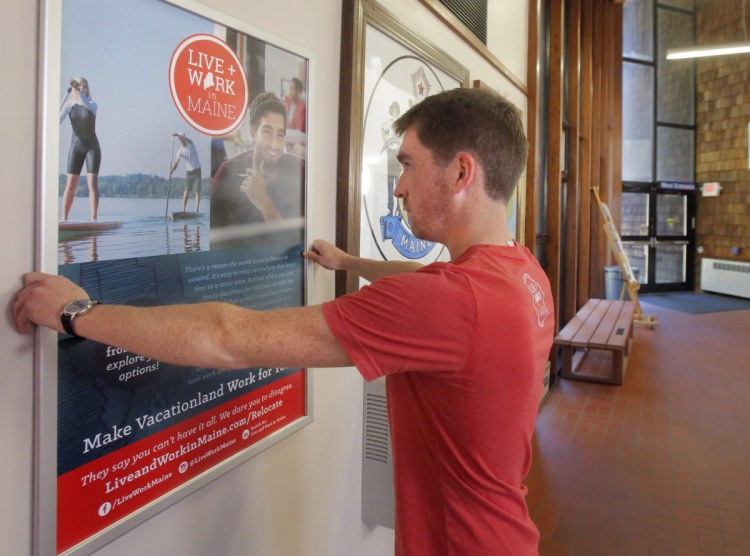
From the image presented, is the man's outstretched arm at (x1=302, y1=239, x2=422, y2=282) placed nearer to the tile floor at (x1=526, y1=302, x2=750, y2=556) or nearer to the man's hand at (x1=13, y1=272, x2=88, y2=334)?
the man's hand at (x1=13, y1=272, x2=88, y2=334)

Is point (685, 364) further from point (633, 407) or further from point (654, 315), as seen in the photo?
point (654, 315)

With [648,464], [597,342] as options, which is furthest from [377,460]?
[597,342]

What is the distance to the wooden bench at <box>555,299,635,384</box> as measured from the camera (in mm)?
5070

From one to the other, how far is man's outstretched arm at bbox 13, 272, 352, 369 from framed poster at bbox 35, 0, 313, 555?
8 centimetres

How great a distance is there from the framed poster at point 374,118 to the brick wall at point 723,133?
34.8ft

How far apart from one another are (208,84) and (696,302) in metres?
11.1

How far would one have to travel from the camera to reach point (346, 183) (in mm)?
1863

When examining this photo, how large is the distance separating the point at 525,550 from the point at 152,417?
2.88 ft

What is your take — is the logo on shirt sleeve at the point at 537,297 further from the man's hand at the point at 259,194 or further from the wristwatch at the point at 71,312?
the wristwatch at the point at 71,312

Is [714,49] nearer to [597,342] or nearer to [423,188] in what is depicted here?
[597,342]

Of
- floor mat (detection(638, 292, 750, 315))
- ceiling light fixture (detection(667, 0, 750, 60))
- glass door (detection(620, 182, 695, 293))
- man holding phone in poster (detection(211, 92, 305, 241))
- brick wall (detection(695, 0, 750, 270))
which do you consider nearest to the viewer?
man holding phone in poster (detection(211, 92, 305, 241))

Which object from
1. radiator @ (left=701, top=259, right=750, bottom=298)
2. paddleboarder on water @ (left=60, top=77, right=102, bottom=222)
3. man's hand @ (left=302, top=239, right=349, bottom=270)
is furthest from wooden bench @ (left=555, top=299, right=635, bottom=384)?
radiator @ (left=701, top=259, right=750, bottom=298)

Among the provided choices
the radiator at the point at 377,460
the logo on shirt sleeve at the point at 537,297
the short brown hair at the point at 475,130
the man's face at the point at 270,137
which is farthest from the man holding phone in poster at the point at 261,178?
the radiator at the point at 377,460

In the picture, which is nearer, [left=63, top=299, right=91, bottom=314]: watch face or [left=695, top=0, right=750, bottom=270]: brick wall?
[left=63, top=299, right=91, bottom=314]: watch face
